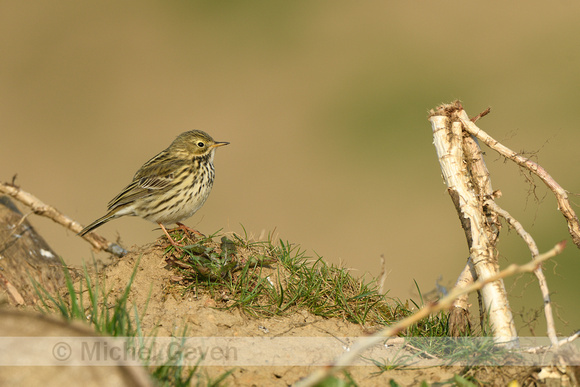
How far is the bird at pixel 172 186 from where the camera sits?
6816 mm

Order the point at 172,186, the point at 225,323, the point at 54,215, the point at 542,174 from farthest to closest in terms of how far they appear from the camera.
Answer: the point at 54,215 < the point at 172,186 < the point at 542,174 < the point at 225,323

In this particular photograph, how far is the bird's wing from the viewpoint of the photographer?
7.02m

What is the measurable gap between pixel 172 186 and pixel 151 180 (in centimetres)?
32

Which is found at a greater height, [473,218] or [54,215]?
[54,215]

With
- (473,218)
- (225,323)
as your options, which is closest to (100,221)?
(225,323)

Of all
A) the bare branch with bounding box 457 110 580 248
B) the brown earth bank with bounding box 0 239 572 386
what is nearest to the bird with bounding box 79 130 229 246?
the brown earth bank with bounding box 0 239 572 386

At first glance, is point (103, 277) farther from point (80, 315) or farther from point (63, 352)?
point (63, 352)

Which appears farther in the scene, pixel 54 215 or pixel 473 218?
pixel 54 215

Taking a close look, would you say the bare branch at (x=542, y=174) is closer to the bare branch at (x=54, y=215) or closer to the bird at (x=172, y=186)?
the bird at (x=172, y=186)

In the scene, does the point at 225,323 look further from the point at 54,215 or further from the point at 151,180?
the point at 54,215

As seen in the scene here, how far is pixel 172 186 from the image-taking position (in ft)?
22.8

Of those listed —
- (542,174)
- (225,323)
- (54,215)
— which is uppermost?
(542,174)

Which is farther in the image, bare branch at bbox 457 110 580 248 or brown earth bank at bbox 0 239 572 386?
bare branch at bbox 457 110 580 248

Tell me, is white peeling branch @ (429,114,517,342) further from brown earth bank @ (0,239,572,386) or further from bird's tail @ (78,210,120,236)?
bird's tail @ (78,210,120,236)
